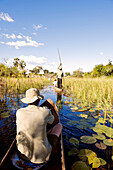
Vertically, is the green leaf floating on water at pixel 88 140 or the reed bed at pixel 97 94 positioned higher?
the reed bed at pixel 97 94

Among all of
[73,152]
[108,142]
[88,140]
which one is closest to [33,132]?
[73,152]

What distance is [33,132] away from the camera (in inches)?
59.4

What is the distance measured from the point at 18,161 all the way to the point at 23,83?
913 centimetres

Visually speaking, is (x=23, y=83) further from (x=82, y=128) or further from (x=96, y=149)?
(x=96, y=149)

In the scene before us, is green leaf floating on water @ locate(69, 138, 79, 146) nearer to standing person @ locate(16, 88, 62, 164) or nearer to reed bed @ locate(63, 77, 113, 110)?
standing person @ locate(16, 88, 62, 164)

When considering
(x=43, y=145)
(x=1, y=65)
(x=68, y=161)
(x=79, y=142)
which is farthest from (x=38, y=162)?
(x=1, y=65)

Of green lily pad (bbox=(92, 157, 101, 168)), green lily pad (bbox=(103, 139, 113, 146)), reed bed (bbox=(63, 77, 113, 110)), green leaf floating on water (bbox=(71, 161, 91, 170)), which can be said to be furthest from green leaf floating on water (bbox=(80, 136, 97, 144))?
reed bed (bbox=(63, 77, 113, 110))

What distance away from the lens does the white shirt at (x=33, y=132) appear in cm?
149

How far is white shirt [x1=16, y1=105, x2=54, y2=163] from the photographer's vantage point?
1485 mm

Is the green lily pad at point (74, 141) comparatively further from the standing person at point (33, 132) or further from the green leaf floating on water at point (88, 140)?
the standing person at point (33, 132)

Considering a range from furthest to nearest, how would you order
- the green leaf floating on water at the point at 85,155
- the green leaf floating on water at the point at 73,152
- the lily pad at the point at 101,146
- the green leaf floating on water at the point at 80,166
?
the lily pad at the point at 101,146 → the green leaf floating on water at the point at 73,152 → the green leaf floating on water at the point at 85,155 → the green leaf floating on water at the point at 80,166

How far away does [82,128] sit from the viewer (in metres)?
3.52

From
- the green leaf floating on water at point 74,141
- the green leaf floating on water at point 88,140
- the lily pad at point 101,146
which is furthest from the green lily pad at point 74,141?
the lily pad at point 101,146

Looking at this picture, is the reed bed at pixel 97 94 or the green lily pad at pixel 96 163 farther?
the reed bed at pixel 97 94
